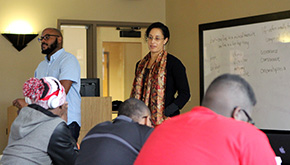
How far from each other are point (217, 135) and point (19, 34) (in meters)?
5.50

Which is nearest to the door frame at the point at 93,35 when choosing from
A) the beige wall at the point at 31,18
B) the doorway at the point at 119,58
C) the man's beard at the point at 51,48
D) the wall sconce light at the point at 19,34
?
the beige wall at the point at 31,18

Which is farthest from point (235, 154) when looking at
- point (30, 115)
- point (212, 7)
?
point (212, 7)

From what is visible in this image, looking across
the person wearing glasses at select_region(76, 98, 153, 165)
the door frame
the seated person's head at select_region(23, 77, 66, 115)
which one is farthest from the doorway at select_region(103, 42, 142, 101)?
the person wearing glasses at select_region(76, 98, 153, 165)

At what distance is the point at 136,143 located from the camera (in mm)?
1866

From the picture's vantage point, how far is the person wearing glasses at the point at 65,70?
3.39 metres

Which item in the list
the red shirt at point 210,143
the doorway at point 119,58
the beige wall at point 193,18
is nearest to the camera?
the red shirt at point 210,143

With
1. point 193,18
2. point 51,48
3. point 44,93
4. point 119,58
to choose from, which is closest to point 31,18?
point 193,18

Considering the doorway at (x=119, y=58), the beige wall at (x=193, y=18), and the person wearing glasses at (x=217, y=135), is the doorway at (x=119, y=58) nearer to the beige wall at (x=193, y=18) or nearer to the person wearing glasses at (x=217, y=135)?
the beige wall at (x=193, y=18)

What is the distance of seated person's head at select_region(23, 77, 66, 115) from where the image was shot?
2318 mm

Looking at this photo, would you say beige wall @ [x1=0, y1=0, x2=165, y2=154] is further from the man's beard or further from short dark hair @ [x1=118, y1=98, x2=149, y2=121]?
short dark hair @ [x1=118, y1=98, x2=149, y2=121]

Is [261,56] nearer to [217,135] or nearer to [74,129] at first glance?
[74,129]

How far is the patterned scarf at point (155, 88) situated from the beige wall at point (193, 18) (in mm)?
2517

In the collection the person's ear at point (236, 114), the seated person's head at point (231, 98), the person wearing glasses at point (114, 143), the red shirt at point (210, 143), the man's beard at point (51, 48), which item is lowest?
the person wearing glasses at point (114, 143)

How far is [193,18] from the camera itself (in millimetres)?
6387
